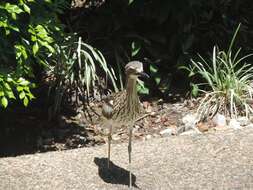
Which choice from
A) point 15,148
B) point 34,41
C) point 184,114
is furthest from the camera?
Answer: point 184,114

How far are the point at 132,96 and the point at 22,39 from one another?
4.26 feet

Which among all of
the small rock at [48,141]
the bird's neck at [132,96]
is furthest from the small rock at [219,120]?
the bird's neck at [132,96]

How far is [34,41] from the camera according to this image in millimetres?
5898

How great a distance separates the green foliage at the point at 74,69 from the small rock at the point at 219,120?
1.28 metres

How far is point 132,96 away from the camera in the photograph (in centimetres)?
539

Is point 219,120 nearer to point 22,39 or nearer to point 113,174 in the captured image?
point 113,174

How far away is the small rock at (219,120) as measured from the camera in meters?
7.39

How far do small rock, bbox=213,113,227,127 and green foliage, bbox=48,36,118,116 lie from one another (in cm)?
128

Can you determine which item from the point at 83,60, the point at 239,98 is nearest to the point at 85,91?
the point at 83,60

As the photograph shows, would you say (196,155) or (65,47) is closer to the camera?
(196,155)

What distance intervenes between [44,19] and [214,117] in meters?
2.59

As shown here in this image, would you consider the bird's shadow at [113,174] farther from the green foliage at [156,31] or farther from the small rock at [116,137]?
the green foliage at [156,31]

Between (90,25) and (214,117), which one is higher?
(90,25)

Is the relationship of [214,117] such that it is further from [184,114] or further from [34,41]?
[34,41]
